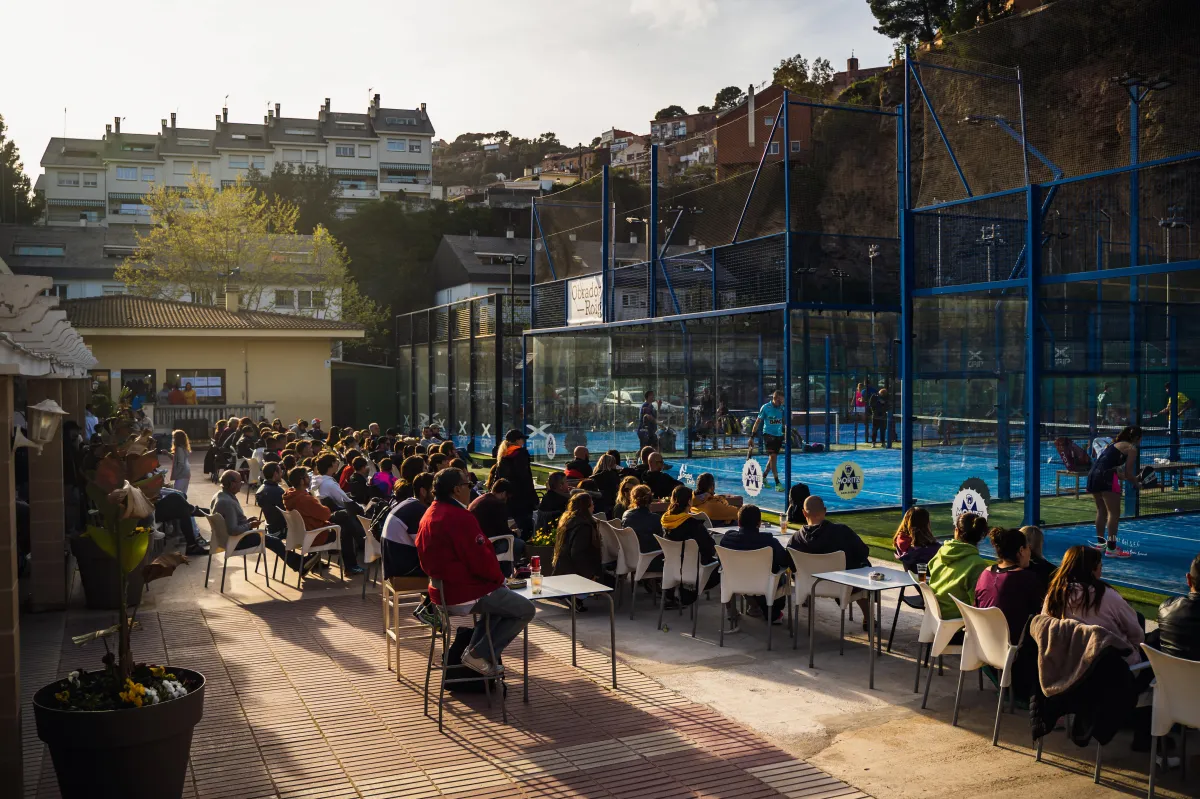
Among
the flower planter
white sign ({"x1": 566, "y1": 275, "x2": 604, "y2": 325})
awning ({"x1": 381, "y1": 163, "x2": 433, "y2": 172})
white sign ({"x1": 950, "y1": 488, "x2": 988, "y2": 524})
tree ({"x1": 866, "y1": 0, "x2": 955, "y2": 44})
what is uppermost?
awning ({"x1": 381, "y1": 163, "x2": 433, "y2": 172})

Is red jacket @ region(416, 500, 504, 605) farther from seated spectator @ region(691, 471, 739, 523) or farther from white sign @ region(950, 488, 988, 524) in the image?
white sign @ region(950, 488, 988, 524)

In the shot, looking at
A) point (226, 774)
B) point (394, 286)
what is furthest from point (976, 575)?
point (394, 286)

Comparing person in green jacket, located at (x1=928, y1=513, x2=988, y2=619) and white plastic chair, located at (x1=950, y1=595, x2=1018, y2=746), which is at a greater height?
person in green jacket, located at (x1=928, y1=513, x2=988, y2=619)

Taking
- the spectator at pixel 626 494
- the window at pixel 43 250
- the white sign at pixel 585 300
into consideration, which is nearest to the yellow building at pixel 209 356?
the white sign at pixel 585 300

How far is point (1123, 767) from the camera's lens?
17.2ft

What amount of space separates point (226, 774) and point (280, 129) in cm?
8424

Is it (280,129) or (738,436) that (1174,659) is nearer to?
(738,436)

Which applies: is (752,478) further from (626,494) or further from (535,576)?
(535,576)

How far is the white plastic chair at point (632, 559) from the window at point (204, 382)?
25.4m

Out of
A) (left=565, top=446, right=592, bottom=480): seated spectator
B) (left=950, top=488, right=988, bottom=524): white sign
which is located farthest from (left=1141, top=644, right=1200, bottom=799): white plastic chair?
(left=565, top=446, right=592, bottom=480): seated spectator

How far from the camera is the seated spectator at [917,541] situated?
741 cm

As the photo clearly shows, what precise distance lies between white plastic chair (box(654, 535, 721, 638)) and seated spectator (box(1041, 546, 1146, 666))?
3.35 m

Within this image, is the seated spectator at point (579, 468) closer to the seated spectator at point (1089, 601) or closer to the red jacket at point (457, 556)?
the red jacket at point (457, 556)

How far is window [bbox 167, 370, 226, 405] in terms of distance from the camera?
31.3 m
